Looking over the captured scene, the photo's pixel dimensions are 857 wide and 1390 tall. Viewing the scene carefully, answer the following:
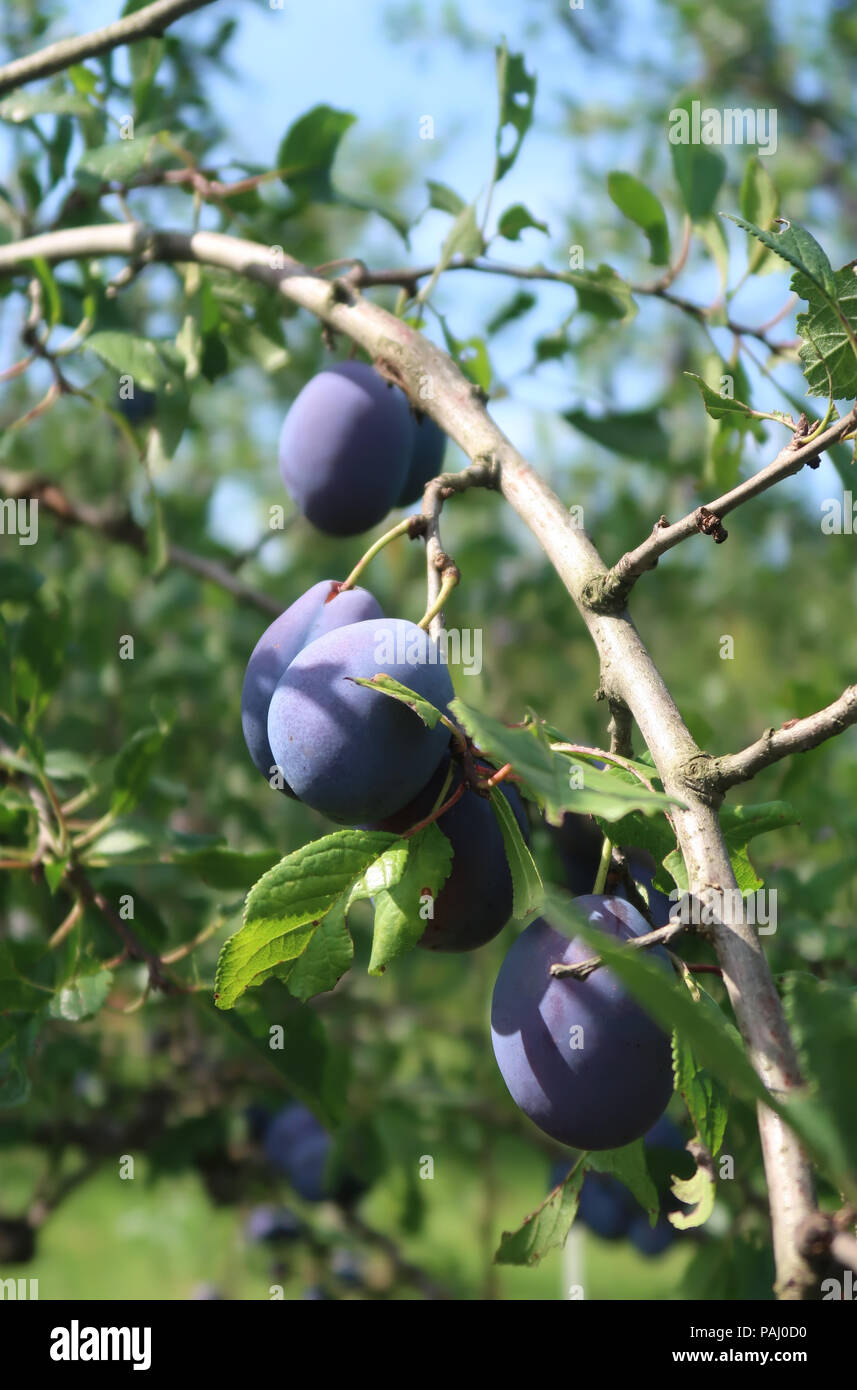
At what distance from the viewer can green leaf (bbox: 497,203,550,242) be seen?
1422 mm

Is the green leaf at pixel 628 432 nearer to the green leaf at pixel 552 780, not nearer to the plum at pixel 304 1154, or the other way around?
the green leaf at pixel 552 780

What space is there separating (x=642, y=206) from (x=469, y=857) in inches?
37.3

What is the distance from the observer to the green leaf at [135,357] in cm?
131

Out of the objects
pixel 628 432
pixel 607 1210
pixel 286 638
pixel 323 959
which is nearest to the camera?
pixel 323 959

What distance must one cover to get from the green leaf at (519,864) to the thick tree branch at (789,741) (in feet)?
0.60

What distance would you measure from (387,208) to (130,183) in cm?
34

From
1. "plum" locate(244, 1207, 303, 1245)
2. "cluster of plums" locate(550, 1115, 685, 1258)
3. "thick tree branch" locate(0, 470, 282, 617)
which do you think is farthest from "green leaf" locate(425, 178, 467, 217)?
"plum" locate(244, 1207, 303, 1245)

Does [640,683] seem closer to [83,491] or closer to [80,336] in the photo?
[80,336]

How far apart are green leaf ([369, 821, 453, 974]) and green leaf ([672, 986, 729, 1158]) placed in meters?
0.19

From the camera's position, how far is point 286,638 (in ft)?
3.19

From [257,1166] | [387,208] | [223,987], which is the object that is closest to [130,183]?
[387,208]

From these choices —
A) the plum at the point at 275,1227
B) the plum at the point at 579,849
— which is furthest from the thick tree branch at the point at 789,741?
the plum at the point at 275,1227

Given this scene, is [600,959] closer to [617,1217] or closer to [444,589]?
[444,589]

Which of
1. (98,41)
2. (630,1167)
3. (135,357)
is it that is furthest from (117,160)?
(630,1167)
